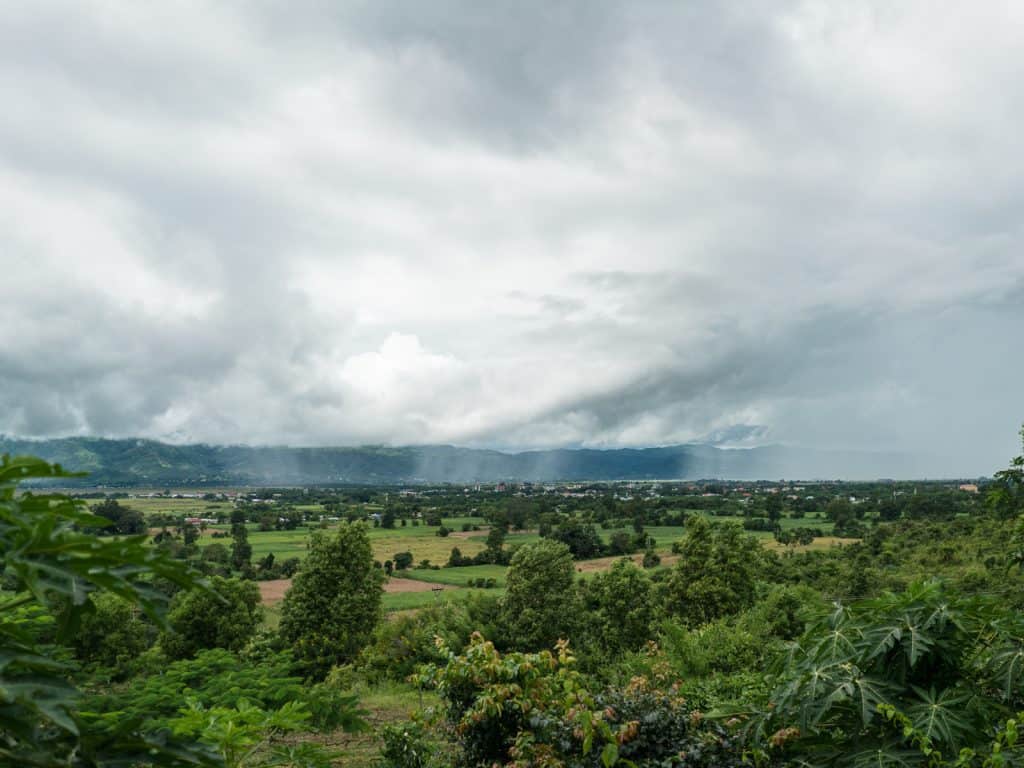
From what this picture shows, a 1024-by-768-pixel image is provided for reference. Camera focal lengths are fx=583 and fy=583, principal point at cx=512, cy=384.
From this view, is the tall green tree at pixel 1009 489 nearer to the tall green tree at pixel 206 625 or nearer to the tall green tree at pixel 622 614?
the tall green tree at pixel 622 614

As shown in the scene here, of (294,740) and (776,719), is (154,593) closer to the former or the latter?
(776,719)

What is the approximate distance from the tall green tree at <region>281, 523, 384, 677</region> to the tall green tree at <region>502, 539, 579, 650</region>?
323 inches

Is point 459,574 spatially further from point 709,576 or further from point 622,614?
point 709,576

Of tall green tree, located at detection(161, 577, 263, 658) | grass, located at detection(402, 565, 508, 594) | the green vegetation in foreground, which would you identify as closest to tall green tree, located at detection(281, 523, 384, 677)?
tall green tree, located at detection(161, 577, 263, 658)

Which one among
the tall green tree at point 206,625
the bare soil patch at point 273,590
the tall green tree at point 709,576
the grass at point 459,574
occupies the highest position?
the tall green tree at point 709,576

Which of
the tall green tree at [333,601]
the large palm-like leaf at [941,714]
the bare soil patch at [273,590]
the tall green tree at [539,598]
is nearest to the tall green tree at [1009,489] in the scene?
the large palm-like leaf at [941,714]

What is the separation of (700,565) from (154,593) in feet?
126

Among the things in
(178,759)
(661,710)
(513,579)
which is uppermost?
(178,759)

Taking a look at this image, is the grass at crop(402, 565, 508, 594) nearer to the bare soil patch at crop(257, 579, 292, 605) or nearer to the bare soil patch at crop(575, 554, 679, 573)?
the bare soil patch at crop(575, 554, 679, 573)

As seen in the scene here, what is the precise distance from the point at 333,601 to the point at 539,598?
38.7 feet

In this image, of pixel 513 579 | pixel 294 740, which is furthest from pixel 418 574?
pixel 294 740

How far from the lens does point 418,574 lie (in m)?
72.2

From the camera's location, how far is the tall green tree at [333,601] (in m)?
31.8

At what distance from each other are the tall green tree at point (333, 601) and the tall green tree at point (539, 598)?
819cm
